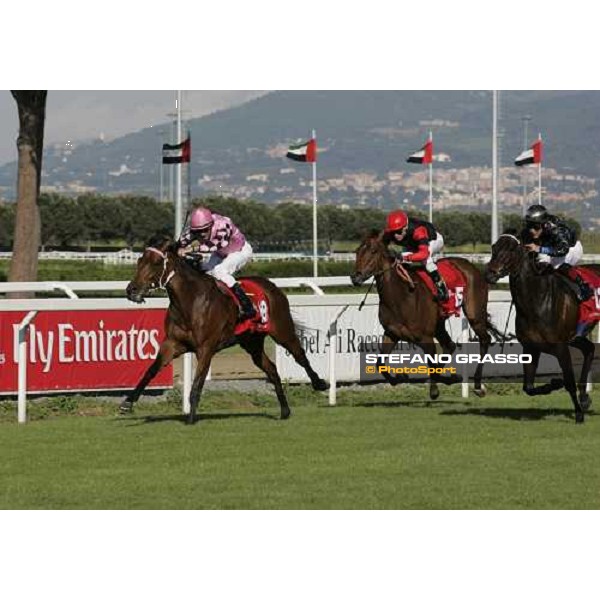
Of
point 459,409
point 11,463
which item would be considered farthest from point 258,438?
point 459,409

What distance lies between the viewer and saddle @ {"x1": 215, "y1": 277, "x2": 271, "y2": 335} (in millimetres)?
13287

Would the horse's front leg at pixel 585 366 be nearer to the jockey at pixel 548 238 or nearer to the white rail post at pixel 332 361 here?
the jockey at pixel 548 238

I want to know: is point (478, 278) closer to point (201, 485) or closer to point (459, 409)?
point (459, 409)

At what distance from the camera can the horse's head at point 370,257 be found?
14203 millimetres

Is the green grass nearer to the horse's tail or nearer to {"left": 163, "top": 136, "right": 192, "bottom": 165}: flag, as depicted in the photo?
the horse's tail

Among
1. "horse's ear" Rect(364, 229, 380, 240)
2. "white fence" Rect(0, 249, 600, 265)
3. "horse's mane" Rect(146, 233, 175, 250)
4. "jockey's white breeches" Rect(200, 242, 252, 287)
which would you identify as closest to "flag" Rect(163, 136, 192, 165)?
"horse's ear" Rect(364, 229, 380, 240)

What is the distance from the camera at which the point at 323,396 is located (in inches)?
627

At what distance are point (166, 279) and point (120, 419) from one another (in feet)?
4.46

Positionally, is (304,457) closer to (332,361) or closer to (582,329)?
(582,329)

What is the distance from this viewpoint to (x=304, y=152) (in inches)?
1448

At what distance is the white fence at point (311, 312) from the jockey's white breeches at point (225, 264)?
104 centimetres

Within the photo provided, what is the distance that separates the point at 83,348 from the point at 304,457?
4.17m

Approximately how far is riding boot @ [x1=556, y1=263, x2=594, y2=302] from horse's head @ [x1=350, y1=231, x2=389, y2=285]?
5.26 ft

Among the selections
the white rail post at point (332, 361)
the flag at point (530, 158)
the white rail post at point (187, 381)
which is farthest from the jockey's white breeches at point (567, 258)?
the flag at point (530, 158)
